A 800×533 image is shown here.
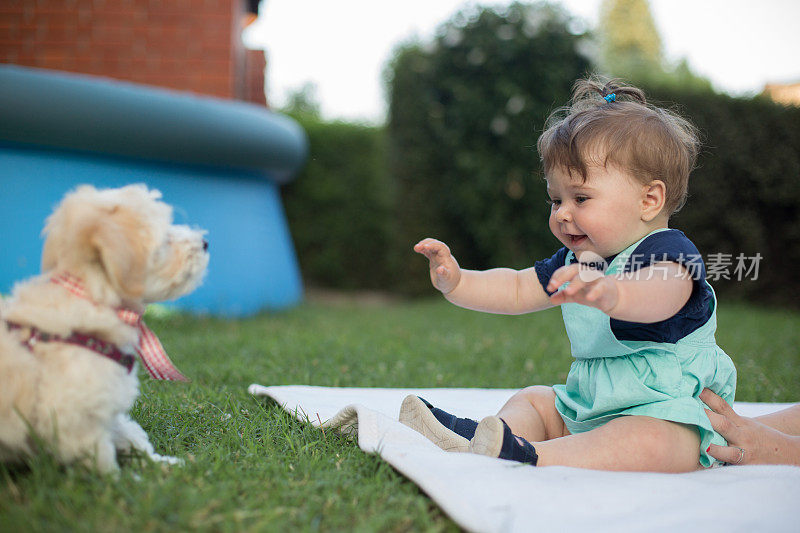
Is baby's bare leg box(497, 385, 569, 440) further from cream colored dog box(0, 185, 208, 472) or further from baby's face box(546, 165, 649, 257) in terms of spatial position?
cream colored dog box(0, 185, 208, 472)

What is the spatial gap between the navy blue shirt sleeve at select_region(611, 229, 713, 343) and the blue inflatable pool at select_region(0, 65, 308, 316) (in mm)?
3248

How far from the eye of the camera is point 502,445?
176 centimetres

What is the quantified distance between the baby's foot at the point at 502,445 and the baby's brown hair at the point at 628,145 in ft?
2.75

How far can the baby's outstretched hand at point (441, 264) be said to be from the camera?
2123 mm

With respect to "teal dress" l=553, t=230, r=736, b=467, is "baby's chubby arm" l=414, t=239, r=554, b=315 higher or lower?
higher

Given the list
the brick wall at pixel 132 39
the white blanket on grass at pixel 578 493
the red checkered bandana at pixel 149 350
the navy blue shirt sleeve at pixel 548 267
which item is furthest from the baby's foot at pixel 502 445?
the brick wall at pixel 132 39

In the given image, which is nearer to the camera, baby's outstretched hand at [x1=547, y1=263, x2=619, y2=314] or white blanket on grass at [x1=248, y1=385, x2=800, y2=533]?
white blanket on grass at [x1=248, y1=385, x2=800, y2=533]

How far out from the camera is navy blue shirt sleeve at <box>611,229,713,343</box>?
1846 mm

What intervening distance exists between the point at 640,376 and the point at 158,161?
4336mm

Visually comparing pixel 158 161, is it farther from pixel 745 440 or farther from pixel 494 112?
pixel 745 440

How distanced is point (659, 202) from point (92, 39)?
18.6 feet

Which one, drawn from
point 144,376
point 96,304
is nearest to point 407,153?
point 144,376

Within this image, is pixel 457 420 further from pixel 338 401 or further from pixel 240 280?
pixel 240 280

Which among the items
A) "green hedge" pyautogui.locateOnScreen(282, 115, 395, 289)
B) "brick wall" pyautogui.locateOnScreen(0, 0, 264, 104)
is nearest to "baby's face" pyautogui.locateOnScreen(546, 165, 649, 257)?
"brick wall" pyautogui.locateOnScreen(0, 0, 264, 104)
